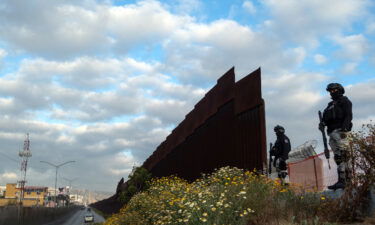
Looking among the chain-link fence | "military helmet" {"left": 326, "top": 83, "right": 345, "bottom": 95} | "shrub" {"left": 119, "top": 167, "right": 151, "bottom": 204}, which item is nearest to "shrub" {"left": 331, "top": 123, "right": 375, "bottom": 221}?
"military helmet" {"left": 326, "top": 83, "right": 345, "bottom": 95}

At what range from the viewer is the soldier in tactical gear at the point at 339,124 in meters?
7.79

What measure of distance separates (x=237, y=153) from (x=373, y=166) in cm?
890

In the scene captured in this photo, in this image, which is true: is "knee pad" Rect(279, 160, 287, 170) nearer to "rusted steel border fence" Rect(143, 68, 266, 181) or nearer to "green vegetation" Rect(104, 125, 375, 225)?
"green vegetation" Rect(104, 125, 375, 225)

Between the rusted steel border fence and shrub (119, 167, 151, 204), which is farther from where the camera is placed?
shrub (119, 167, 151, 204)

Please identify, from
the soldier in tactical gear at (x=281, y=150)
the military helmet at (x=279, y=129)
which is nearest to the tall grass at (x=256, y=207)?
the soldier in tactical gear at (x=281, y=150)

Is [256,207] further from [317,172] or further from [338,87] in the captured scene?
[317,172]

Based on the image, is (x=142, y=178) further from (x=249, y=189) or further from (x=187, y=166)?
(x=249, y=189)

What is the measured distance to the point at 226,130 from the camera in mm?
17203

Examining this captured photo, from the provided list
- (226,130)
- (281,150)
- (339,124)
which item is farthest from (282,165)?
(226,130)

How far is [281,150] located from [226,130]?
635 centimetres

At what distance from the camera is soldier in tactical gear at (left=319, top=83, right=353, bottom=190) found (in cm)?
779

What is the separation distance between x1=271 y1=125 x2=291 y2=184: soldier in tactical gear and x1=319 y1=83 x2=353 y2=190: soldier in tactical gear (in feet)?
7.15

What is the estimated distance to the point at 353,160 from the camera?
7137 millimetres

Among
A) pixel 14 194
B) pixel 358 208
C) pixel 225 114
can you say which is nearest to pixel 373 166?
pixel 358 208
